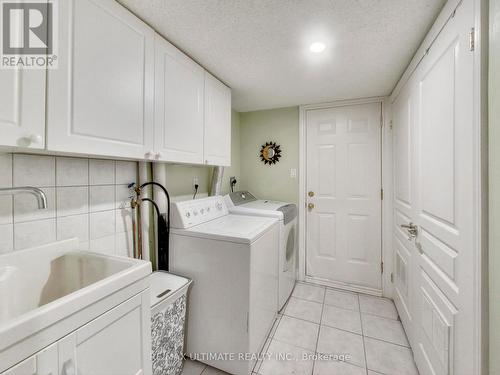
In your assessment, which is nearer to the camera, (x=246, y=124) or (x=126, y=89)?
(x=126, y=89)

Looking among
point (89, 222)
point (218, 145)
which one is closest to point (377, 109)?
point (218, 145)

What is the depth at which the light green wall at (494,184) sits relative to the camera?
765 mm

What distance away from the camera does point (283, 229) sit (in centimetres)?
212

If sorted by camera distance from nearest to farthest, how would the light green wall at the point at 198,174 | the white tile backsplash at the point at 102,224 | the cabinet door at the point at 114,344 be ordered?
the cabinet door at the point at 114,344 → the white tile backsplash at the point at 102,224 → the light green wall at the point at 198,174

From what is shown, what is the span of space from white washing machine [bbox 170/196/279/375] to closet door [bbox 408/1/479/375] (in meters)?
1.01

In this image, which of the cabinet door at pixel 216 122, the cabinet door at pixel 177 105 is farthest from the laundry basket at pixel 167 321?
the cabinet door at pixel 216 122

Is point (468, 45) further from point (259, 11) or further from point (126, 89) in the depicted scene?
point (126, 89)

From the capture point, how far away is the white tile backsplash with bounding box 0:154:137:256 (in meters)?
0.98

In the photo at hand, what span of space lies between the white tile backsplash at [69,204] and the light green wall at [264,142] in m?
1.66

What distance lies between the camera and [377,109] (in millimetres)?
2424

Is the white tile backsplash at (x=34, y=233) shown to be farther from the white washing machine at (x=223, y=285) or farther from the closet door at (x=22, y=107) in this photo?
the white washing machine at (x=223, y=285)

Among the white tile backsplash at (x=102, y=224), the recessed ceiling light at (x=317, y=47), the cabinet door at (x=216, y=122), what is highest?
the recessed ceiling light at (x=317, y=47)

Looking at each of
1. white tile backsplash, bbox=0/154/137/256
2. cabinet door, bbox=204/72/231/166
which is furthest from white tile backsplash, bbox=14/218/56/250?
cabinet door, bbox=204/72/231/166

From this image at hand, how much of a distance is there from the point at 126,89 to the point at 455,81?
62.2 inches
